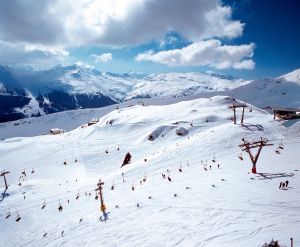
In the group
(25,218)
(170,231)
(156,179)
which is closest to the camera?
(170,231)

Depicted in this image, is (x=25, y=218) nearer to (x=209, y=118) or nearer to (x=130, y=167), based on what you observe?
(x=130, y=167)

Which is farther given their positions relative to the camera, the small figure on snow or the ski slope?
the small figure on snow

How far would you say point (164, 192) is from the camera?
32.2 m

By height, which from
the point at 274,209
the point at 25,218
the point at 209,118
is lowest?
the point at 25,218

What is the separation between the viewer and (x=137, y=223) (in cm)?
2525

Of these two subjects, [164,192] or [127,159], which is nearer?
[164,192]

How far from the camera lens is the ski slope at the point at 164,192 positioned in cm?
2195

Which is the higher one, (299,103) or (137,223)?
(299,103)

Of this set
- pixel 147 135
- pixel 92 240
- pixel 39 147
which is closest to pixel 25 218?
pixel 92 240

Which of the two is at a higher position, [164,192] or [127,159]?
[164,192]

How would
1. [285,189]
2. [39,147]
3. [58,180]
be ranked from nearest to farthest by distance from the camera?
[285,189]
[58,180]
[39,147]

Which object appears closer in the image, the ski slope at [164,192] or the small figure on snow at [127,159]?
the ski slope at [164,192]

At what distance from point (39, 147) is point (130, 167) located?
33615mm

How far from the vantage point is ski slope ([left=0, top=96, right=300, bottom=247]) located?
2195 centimetres
